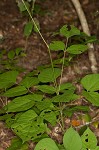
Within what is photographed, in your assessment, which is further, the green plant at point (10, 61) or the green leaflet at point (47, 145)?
the green plant at point (10, 61)

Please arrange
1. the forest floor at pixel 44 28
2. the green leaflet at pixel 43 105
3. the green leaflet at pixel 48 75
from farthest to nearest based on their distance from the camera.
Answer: the forest floor at pixel 44 28
the green leaflet at pixel 48 75
the green leaflet at pixel 43 105

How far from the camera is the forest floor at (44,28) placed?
12.0 ft

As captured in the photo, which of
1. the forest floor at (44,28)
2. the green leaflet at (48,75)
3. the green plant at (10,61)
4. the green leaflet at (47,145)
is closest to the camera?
the green leaflet at (47,145)

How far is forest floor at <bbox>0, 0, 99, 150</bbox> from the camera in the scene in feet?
12.0

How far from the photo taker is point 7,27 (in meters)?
4.32

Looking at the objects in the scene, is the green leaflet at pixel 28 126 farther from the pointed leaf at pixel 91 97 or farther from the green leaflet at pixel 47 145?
the pointed leaf at pixel 91 97

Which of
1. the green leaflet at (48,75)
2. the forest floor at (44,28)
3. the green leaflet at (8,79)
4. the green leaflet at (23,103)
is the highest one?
the green leaflet at (8,79)

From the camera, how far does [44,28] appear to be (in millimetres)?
4375

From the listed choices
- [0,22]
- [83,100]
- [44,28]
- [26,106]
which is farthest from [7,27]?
[26,106]

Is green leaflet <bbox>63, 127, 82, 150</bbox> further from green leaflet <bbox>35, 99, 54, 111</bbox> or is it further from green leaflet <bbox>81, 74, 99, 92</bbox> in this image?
green leaflet <bbox>81, 74, 99, 92</bbox>

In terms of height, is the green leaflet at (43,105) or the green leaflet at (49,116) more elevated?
the green leaflet at (43,105)

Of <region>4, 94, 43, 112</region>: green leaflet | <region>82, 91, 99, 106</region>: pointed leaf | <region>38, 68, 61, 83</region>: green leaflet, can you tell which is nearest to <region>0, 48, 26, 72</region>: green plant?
<region>38, 68, 61, 83</region>: green leaflet

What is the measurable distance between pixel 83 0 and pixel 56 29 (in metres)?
1.03

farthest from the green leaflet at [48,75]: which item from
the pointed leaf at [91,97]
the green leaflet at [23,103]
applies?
the pointed leaf at [91,97]
